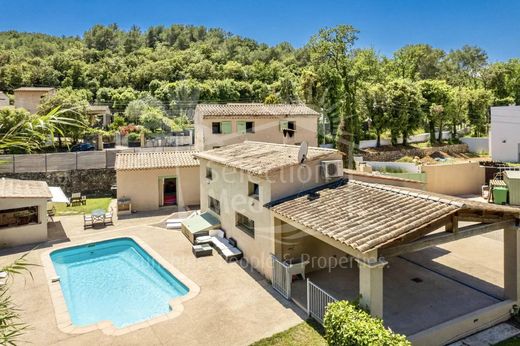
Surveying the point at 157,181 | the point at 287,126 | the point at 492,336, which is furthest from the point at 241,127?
the point at 492,336

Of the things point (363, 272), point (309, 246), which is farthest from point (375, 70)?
point (363, 272)

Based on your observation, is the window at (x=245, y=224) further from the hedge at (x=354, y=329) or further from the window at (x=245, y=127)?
the window at (x=245, y=127)

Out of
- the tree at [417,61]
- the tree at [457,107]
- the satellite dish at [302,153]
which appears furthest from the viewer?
the tree at [417,61]

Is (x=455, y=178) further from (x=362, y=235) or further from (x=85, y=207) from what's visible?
(x=85, y=207)

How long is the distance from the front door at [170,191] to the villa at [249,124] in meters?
4.97

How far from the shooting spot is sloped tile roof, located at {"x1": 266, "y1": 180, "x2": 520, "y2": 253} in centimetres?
1077

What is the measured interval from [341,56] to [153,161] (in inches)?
1444

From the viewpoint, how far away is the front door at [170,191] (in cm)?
3150

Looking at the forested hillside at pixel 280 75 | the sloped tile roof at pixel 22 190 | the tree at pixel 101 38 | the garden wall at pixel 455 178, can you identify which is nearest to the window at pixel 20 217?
the sloped tile roof at pixel 22 190

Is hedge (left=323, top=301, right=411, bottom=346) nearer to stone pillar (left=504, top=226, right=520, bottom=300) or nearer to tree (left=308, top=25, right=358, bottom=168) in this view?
stone pillar (left=504, top=226, right=520, bottom=300)

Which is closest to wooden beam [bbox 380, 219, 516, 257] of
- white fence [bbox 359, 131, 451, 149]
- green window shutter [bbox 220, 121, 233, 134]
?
green window shutter [bbox 220, 121, 233, 134]

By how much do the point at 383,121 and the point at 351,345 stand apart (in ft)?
183

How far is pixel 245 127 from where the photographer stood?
36.6m

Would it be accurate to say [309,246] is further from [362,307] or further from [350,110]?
[350,110]
